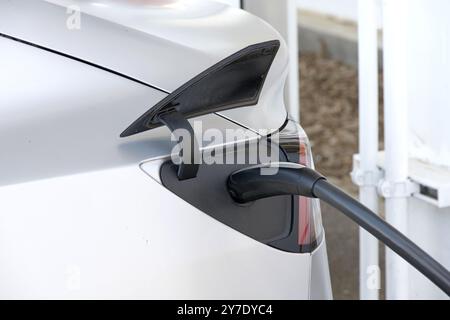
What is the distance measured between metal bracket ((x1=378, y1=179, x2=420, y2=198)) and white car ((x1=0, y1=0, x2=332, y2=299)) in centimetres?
86

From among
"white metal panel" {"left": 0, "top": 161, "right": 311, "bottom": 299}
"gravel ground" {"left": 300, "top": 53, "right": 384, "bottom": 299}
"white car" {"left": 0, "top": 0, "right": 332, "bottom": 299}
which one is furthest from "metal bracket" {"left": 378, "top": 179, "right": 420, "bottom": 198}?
"gravel ground" {"left": 300, "top": 53, "right": 384, "bottom": 299}

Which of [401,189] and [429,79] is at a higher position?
[429,79]

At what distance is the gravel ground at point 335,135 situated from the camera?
4.02 m

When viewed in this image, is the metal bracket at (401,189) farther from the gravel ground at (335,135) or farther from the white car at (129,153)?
the gravel ground at (335,135)

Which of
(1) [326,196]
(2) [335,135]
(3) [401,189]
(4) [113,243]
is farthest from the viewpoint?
(2) [335,135]

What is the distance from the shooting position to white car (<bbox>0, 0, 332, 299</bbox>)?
4.67 feet

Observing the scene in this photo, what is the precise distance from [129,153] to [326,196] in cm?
37

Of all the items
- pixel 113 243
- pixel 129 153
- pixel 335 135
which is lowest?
pixel 113 243

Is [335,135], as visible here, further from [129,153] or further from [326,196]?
[129,153]

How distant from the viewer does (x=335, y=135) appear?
616cm

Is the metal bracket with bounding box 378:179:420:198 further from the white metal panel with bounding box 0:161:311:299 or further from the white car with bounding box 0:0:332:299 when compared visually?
the white metal panel with bounding box 0:161:311:299

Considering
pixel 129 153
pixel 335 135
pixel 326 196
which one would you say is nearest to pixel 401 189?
pixel 326 196

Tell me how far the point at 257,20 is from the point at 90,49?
0.42m
